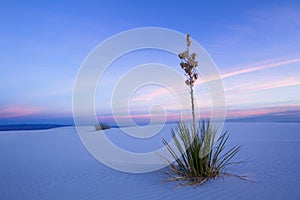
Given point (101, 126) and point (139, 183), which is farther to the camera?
point (101, 126)

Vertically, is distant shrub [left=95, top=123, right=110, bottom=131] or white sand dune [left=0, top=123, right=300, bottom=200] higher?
distant shrub [left=95, top=123, right=110, bottom=131]

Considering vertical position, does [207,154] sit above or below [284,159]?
above

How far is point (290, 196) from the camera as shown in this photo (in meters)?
3.45

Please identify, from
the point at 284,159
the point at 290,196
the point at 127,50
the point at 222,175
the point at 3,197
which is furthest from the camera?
the point at 127,50

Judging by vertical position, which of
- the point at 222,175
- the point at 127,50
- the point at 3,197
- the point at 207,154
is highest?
the point at 127,50

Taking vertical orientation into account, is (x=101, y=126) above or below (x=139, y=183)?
above

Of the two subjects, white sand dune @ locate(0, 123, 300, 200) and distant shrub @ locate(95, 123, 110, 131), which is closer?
white sand dune @ locate(0, 123, 300, 200)

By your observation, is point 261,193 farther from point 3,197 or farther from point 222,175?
point 3,197

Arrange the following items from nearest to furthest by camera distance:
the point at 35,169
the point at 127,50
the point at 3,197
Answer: the point at 3,197 < the point at 35,169 < the point at 127,50

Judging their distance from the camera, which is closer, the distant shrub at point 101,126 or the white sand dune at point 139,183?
the white sand dune at point 139,183

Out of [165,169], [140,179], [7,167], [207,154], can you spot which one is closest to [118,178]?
[140,179]

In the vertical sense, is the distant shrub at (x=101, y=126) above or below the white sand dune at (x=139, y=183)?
above

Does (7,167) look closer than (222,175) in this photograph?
No

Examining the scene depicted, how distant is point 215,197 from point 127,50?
5083 millimetres
